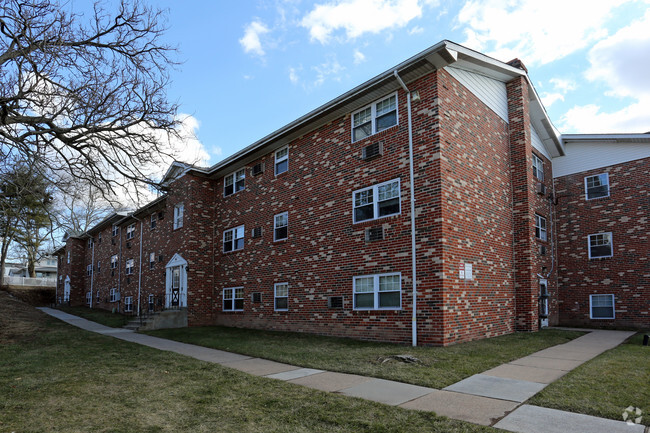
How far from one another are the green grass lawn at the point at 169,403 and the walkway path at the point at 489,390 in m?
0.45

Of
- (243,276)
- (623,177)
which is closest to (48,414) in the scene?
(243,276)

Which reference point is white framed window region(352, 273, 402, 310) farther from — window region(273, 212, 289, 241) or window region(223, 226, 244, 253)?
window region(223, 226, 244, 253)

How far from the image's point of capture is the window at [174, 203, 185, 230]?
69.4 ft

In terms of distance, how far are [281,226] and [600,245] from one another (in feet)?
42.7

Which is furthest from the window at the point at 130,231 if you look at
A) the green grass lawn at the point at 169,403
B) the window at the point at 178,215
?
the green grass lawn at the point at 169,403

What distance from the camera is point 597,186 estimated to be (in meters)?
17.9

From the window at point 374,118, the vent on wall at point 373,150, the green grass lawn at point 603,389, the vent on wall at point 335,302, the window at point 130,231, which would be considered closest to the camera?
the green grass lawn at point 603,389

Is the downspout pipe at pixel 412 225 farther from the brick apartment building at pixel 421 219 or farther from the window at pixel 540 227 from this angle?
the window at pixel 540 227

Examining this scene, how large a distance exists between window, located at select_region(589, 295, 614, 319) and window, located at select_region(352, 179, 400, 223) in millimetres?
10920

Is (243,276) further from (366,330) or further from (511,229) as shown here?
(511,229)

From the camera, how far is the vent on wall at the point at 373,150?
12688mm

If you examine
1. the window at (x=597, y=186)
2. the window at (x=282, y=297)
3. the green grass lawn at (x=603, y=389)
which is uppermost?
the window at (x=597, y=186)

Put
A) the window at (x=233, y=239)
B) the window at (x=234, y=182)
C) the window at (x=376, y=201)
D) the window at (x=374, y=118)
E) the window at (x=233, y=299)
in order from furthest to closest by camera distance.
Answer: the window at (x=234, y=182) < the window at (x=233, y=239) < the window at (x=233, y=299) < the window at (x=374, y=118) < the window at (x=376, y=201)

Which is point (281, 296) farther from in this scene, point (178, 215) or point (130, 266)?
point (130, 266)
